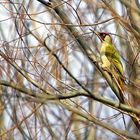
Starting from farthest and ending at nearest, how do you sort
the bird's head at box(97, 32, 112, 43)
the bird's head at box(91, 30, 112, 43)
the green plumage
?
the green plumage < the bird's head at box(97, 32, 112, 43) < the bird's head at box(91, 30, 112, 43)

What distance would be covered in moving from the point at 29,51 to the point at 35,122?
0.92 meters

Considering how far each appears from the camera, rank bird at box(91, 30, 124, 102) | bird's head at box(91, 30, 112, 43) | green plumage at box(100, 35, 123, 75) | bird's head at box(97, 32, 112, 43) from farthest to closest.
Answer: green plumage at box(100, 35, 123, 75) → bird at box(91, 30, 124, 102) → bird's head at box(97, 32, 112, 43) → bird's head at box(91, 30, 112, 43)

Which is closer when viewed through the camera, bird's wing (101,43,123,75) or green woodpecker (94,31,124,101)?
green woodpecker (94,31,124,101)

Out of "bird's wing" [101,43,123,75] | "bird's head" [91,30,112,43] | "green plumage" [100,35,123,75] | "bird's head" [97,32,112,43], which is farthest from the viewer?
"bird's wing" [101,43,123,75]

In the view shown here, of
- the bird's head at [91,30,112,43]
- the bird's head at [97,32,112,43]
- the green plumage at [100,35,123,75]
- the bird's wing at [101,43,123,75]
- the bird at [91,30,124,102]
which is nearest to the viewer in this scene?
the bird's head at [91,30,112,43]

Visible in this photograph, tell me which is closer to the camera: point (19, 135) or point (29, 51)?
point (29, 51)

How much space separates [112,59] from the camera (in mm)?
5340

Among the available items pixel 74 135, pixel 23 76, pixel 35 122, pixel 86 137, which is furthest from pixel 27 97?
pixel 86 137

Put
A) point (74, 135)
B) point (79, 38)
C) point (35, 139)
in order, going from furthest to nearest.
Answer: point (74, 135) → point (35, 139) → point (79, 38)

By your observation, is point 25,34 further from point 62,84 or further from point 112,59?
point 112,59

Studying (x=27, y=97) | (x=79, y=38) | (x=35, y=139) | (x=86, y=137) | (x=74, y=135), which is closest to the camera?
(x=27, y=97)

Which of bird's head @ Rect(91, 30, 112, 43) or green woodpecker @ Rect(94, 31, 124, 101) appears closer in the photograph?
bird's head @ Rect(91, 30, 112, 43)

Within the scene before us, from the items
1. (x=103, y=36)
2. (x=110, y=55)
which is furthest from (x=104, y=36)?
(x=110, y=55)

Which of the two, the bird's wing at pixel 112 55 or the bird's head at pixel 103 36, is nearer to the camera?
the bird's head at pixel 103 36
